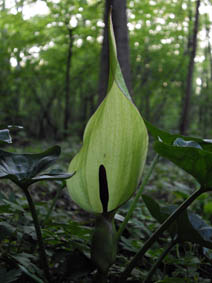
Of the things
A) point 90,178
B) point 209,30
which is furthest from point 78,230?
point 209,30

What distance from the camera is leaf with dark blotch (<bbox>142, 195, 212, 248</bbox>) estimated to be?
24.5 inches

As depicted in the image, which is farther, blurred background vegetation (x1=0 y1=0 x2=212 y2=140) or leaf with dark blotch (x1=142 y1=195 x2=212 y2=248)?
blurred background vegetation (x1=0 y1=0 x2=212 y2=140)

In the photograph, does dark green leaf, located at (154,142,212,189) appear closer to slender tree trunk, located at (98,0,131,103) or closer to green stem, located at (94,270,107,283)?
green stem, located at (94,270,107,283)

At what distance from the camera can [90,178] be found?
2.02 feet

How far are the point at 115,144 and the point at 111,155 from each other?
24mm

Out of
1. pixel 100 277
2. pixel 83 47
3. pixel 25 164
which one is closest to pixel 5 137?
pixel 25 164

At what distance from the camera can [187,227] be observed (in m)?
0.64

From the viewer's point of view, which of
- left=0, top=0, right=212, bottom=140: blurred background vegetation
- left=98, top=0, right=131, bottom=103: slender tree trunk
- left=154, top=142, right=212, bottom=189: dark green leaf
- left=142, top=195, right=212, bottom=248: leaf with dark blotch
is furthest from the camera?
left=0, top=0, right=212, bottom=140: blurred background vegetation

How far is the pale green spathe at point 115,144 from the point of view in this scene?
22.7 inches

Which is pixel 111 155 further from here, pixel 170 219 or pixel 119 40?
pixel 119 40

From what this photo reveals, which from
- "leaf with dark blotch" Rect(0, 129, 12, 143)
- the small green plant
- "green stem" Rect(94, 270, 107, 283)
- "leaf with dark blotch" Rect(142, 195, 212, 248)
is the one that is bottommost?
"green stem" Rect(94, 270, 107, 283)

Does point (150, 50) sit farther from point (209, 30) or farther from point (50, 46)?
point (209, 30)

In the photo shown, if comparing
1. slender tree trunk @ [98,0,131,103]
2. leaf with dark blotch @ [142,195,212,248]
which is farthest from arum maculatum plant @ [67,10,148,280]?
slender tree trunk @ [98,0,131,103]

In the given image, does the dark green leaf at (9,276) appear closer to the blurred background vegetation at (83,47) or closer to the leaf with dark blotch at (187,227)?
Result: the leaf with dark blotch at (187,227)
